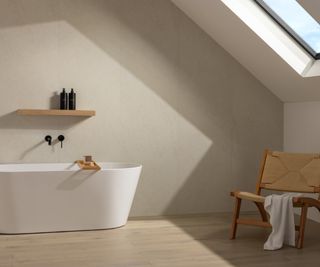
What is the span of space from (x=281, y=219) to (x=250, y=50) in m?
1.84

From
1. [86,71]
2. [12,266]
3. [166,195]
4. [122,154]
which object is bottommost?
[12,266]

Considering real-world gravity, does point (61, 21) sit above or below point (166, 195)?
above

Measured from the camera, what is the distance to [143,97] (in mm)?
5195

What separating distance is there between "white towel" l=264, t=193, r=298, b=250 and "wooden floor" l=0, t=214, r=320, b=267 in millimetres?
90

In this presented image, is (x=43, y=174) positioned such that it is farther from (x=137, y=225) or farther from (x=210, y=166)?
(x=210, y=166)

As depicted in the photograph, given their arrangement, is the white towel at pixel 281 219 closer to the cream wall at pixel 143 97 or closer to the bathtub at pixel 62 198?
the bathtub at pixel 62 198

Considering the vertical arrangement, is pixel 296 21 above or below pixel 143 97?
above

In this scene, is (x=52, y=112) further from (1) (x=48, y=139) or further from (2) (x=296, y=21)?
(2) (x=296, y=21)

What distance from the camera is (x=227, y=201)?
5484 mm

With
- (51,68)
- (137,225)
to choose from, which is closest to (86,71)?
(51,68)

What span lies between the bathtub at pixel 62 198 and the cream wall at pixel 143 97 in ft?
2.18

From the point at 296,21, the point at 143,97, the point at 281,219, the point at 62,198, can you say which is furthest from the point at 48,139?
the point at 296,21

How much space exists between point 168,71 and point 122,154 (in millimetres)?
987

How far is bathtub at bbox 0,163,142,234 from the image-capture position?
422 centimetres
